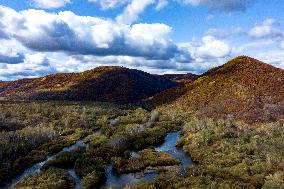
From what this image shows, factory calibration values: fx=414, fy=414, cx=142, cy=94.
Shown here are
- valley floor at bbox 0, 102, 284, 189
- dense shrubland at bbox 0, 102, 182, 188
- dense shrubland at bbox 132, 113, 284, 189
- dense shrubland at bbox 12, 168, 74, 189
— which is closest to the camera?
dense shrubland at bbox 132, 113, 284, 189

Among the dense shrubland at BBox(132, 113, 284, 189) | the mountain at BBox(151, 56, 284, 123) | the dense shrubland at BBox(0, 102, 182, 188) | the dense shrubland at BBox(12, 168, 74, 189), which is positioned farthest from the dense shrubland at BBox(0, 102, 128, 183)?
the mountain at BBox(151, 56, 284, 123)

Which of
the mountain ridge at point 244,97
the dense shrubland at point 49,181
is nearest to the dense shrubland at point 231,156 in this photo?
the dense shrubland at point 49,181

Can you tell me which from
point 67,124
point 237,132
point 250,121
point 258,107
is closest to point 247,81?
point 258,107

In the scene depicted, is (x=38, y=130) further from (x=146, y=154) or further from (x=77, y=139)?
(x=146, y=154)

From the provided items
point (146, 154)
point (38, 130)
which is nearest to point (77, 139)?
point (38, 130)

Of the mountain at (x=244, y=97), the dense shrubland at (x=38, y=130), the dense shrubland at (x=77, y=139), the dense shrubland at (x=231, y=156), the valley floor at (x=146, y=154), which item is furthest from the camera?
the mountain at (x=244, y=97)

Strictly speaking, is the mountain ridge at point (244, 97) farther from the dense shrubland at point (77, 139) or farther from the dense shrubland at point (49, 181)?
the dense shrubland at point (49, 181)

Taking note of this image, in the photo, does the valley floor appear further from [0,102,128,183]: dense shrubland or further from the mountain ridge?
the mountain ridge

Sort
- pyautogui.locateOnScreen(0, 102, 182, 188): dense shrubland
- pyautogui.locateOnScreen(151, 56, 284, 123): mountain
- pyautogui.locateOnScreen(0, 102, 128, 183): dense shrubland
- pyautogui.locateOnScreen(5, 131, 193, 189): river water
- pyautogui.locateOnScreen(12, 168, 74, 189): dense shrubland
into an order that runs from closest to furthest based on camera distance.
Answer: pyautogui.locateOnScreen(12, 168, 74, 189): dense shrubland < pyautogui.locateOnScreen(5, 131, 193, 189): river water < pyautogui.locateOnScreen(0, 102, 182, 188): dense shrubland < pyautogui.locateOnScreen(0, 102, 128, 183): dense shrubland < pyautogui.locateOnScreen(151, 56, 284, 123): mountain
